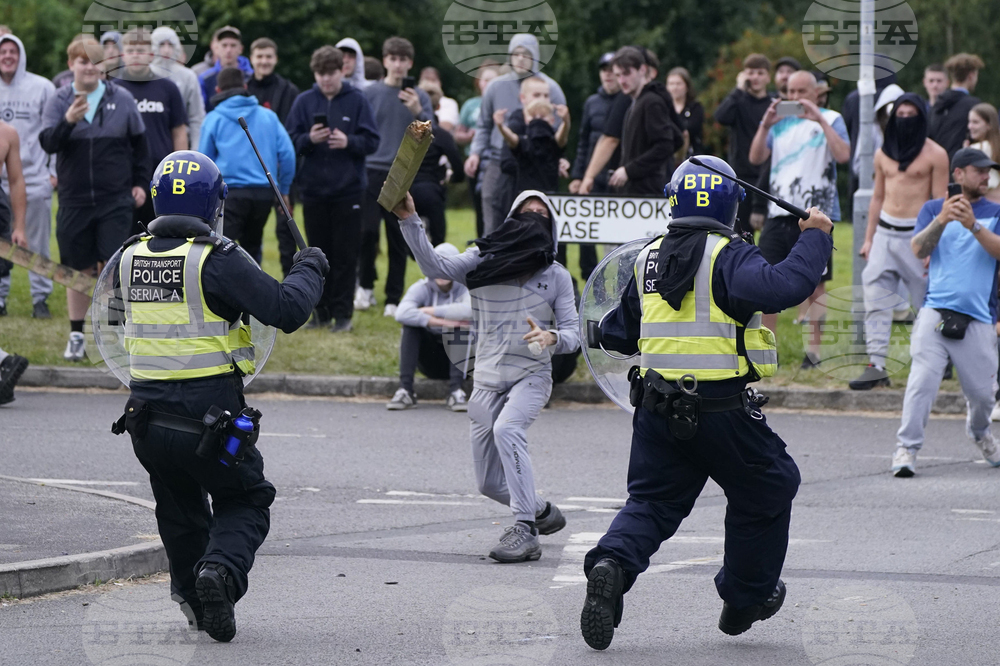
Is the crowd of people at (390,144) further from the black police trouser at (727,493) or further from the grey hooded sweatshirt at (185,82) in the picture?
the black police trouser at (727,493)

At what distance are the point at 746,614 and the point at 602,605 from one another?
2.04 ft

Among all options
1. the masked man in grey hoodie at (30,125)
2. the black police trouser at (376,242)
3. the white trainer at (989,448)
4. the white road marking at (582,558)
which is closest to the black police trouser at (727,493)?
the white road marking at (582,558)

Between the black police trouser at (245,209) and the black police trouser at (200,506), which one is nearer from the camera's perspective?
the black police trouser at (200,506)

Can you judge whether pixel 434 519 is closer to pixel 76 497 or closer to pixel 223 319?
pixel 76 497

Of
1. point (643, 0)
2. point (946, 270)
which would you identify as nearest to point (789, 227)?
point (946, 270)

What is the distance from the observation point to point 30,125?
14.3m

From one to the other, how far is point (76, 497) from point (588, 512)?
9.35ft

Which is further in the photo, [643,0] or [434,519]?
[643,0]

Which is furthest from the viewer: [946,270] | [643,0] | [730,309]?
[643,0]

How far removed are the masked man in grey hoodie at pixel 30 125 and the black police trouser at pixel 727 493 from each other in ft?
31.4

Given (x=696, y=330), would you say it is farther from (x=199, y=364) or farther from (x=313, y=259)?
(x=199, y=364)

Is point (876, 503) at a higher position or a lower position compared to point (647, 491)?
lower

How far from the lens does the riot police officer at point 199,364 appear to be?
218 inches

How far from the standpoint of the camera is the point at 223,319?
565 centimetres
